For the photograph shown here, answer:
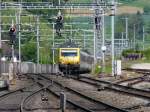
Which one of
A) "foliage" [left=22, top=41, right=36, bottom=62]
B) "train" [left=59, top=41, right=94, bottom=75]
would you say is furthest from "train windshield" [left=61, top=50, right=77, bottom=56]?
"foliage" [left=22, top=41, right=36, bottom=62]

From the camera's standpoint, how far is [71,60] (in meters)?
50.2

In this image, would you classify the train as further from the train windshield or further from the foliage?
the foliage

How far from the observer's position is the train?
50.2 m

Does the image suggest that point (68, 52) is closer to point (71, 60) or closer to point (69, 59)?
point (69, 59)

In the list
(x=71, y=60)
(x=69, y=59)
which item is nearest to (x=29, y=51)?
(x=69, y=59)


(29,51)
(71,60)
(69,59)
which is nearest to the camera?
(71,60)

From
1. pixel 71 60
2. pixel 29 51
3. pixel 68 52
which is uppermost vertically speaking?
pixel 68 52

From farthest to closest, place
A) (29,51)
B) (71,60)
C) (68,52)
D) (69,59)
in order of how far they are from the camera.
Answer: (29,51), (68,52), (69,59), (71,60)

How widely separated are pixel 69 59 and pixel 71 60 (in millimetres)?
276

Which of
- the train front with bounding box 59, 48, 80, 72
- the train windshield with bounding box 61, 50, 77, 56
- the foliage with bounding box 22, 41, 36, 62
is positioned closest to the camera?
the train front with bounding box 59, 48, 80, 72

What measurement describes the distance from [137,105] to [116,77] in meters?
21.5

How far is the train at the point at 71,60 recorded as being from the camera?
1978 inches

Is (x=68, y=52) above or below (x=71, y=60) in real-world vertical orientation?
above

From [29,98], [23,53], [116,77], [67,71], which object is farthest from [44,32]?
[29,98]
